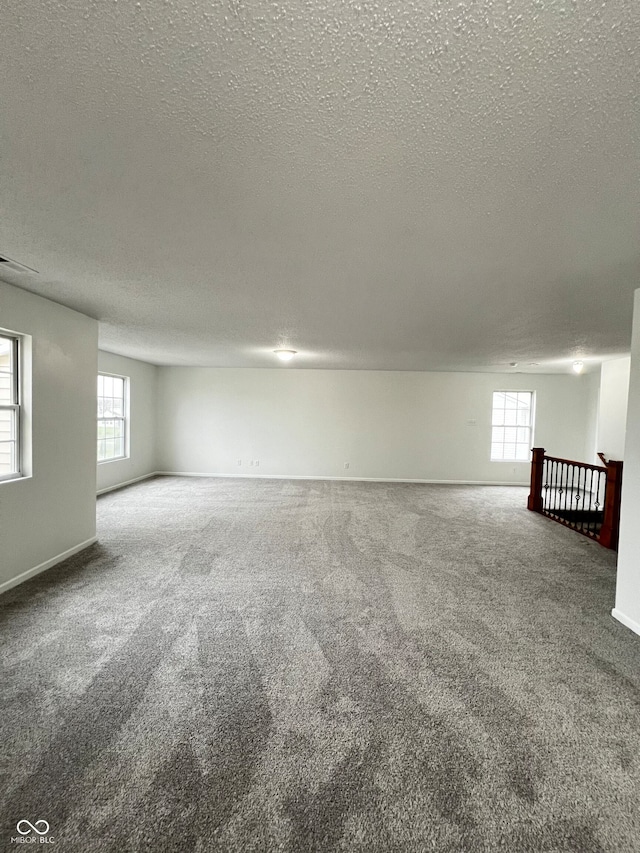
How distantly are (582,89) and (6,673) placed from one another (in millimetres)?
3485

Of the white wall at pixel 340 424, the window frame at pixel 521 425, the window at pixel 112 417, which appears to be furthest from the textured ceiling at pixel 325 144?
the window frame at pixel 521 425

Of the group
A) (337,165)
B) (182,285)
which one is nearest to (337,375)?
(182,285)

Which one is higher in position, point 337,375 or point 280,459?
point 337,375

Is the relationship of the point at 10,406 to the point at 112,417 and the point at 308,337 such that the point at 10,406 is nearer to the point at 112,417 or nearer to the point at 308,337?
the point at 308,337

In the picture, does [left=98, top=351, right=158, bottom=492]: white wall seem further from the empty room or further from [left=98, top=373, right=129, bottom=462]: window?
the empty room

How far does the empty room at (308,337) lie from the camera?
975 millimetres

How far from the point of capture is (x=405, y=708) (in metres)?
1.87

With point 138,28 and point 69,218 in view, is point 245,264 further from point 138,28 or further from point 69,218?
point 138,28

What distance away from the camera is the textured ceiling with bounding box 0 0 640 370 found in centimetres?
87

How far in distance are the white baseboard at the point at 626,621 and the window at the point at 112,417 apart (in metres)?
7.11

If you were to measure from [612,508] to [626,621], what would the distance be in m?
2.22

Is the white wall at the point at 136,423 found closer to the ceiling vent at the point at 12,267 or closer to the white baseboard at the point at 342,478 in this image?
the white baseboard at the point at 342,478

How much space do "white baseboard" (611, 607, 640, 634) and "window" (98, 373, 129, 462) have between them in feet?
23.3

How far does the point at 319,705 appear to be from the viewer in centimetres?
188
